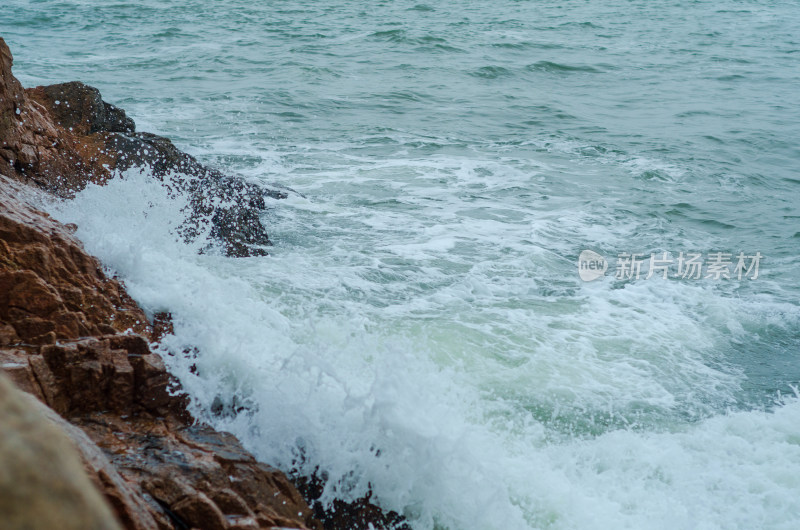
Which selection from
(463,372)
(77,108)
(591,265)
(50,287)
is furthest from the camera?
(591,265)

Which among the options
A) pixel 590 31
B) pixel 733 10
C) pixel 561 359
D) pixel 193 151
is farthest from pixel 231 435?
pixel 733 10

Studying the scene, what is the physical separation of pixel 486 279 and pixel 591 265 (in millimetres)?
1316

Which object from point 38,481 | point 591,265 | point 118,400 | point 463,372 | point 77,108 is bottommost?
point 591,265

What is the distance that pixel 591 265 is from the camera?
7.24 meters

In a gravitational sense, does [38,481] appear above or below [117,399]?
above

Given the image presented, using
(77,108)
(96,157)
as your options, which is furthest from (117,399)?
(77,108)

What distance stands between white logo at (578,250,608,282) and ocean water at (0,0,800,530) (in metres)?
0.09

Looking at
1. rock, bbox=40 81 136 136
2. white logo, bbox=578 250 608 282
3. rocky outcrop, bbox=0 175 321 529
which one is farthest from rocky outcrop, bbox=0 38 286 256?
white logo, bbox=578 250 608 282

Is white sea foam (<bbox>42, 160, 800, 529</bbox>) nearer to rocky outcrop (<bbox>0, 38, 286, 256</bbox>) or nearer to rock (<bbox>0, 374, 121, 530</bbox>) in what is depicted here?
rocky outcrop (<bbox>0, 38, 286, 256</bbox>)

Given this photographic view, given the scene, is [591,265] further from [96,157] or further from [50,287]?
[50,287]

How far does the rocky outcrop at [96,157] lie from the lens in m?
5.48

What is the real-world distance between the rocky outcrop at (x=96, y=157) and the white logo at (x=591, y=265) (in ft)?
10.4

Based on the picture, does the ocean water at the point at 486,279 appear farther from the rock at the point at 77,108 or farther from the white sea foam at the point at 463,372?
the rock at the point at 77,108

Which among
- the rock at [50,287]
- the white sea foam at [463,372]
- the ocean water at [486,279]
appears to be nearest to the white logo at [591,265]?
the ocean water at [486,279]
